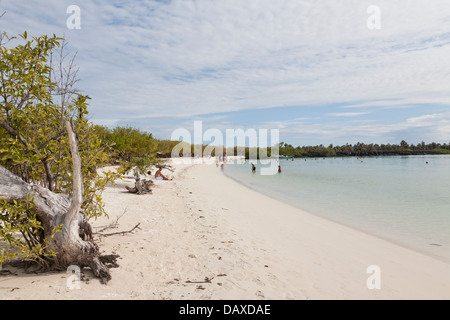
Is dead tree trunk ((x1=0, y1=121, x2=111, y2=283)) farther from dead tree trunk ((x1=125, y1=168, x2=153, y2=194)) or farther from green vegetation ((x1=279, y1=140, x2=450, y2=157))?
green vegetation ((x1=279, y1=140, x2=450, y2=157))

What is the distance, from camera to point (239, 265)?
5.88m

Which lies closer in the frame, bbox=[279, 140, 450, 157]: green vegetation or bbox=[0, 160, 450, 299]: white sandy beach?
bbox=[0, 160, 450, 299]: white sandy beach

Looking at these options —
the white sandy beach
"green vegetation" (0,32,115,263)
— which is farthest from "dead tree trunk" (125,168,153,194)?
"green vegetation" (0,32,115,263)

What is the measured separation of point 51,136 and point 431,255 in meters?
10.3

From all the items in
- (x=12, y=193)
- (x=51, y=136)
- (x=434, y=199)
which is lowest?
(x=434, y=199)

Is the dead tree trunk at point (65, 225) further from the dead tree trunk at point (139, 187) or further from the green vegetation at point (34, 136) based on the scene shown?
the dead tree trunk at point (139, 187)

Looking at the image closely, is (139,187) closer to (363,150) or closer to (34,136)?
(34,136)

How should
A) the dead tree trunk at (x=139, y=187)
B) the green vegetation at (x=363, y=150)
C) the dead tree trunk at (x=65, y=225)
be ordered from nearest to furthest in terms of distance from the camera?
the dead tree trunk at (x=65, y=225) < the dead tree trunk at (x=139, y=187) < the green vegetation at (x=363, y=150)

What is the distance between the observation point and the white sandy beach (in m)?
4.62

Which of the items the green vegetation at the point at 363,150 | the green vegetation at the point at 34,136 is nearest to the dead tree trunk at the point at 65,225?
the green vegetation at the point at 34,136

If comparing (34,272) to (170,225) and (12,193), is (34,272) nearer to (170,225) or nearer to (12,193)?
(12,193)

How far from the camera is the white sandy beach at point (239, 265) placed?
4.62 metres

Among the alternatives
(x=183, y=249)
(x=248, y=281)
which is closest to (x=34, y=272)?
A: (x=183, y=249)
